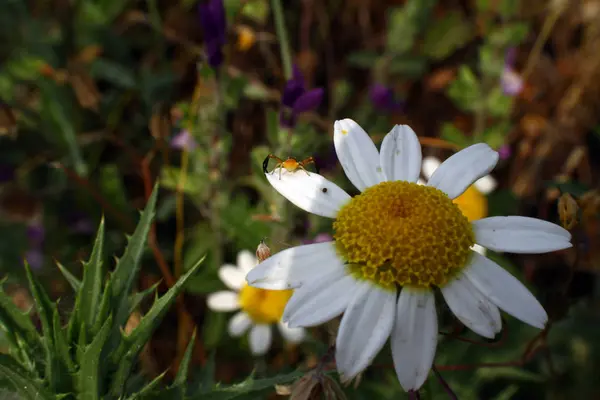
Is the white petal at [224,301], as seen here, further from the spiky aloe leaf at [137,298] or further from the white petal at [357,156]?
the white petal at [357,156]

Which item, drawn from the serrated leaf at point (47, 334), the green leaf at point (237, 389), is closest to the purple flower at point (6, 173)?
the serrated leaf at point (47, 334)

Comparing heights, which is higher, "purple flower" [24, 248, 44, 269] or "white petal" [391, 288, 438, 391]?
"white petal" [391, 288, 438, 391]

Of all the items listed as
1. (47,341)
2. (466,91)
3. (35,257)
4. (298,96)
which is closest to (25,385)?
(47,341)

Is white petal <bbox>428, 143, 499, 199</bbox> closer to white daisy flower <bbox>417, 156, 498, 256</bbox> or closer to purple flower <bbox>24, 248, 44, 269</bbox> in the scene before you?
white daisy flower <bbox>417, 156, 498, 256</bbox>

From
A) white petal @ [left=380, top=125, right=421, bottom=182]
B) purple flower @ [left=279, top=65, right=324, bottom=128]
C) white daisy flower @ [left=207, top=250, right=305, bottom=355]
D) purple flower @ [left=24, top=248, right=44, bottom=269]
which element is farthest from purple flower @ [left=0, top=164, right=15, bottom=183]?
white petal @ [left=380, top=125, right=421, bottom=182]

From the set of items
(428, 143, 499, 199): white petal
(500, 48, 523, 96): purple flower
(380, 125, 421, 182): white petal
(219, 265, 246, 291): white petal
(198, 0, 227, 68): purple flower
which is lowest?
(219, 265, 246, 291): white petal
